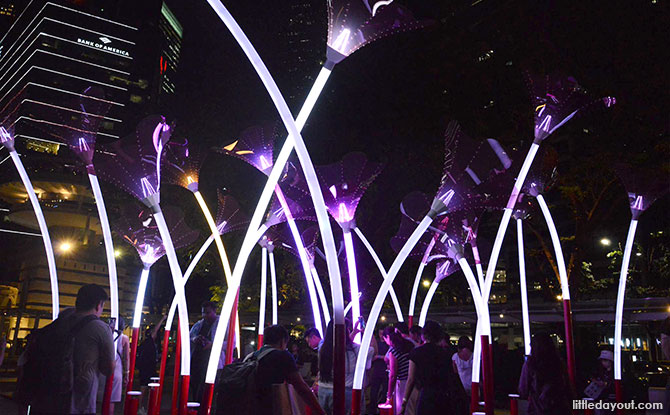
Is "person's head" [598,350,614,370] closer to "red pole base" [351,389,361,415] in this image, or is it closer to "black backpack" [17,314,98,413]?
"red pole base" [351,389,361,415]

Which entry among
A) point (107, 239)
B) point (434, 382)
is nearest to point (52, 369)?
point (434, 382)

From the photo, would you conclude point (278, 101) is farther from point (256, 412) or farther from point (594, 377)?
point (594, 377)

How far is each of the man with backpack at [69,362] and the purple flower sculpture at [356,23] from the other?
339cm

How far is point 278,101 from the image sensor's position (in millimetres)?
5371

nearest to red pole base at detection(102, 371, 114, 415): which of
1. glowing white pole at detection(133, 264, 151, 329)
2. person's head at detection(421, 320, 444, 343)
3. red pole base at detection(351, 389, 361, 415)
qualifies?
glowing white pole at detection(133, 264, 151, 329)

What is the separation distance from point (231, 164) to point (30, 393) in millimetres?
15200

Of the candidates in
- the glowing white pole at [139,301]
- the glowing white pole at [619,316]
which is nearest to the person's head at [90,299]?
the glowing white pole at [139,301]

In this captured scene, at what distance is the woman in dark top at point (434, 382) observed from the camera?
5.58 meters

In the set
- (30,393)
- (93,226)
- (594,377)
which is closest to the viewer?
(30,393)

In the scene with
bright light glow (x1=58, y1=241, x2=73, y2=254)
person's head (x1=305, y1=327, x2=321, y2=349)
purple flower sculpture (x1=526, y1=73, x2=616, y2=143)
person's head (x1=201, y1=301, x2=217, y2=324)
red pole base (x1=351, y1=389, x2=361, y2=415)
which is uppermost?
bright light glow (x1=58, y1=241, x2=73, y2=254)

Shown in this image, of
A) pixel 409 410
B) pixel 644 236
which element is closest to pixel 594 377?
pixel 409 410

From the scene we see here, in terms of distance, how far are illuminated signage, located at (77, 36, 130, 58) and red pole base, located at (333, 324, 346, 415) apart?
6361 centimetres

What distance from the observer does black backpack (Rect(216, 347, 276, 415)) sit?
4039 millimetres

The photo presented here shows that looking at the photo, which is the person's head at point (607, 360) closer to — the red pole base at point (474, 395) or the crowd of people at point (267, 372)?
the red pole base at point (474, 395)
